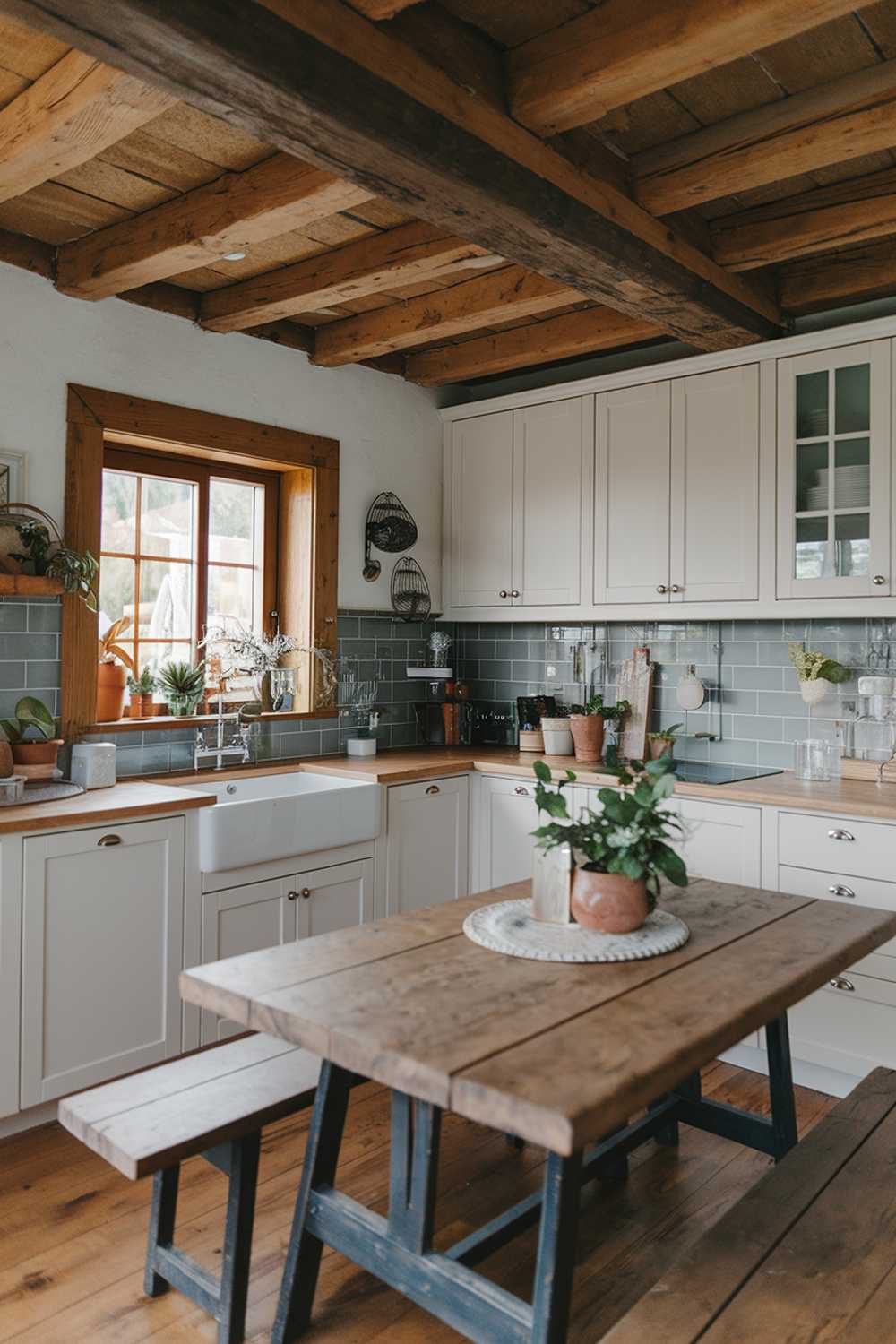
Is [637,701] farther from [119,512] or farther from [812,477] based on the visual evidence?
[119,512]

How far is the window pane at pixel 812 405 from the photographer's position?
3.58 meters

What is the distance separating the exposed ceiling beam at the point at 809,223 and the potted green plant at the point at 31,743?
262cm

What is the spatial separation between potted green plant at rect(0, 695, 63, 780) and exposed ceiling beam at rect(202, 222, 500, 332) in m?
1.60

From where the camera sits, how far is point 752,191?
120 inches

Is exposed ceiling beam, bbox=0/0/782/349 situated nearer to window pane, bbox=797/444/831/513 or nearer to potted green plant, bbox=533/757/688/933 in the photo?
window pane, bbox=797/444/831/513

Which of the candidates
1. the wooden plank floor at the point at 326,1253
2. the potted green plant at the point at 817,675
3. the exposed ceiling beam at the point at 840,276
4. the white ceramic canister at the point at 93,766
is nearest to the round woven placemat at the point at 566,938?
the wooden plank floor at the point at 326,1253

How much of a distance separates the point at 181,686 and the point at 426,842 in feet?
3.72

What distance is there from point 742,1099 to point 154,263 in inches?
125

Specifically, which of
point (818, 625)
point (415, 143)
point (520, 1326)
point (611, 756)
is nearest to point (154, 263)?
point (415, 143)

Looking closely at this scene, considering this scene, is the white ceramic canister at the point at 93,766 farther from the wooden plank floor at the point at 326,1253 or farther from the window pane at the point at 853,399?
the window pane at the point at 853,399

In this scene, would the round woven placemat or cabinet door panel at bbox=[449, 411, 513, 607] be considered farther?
cabinet door panel at bbox=[449, 411, 513, 607]

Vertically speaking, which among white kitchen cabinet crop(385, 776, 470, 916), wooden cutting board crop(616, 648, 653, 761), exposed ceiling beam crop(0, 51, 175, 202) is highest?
exposed ceiling beam crop(0, 51, 175, 202)

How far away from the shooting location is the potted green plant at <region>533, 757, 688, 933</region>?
199cm

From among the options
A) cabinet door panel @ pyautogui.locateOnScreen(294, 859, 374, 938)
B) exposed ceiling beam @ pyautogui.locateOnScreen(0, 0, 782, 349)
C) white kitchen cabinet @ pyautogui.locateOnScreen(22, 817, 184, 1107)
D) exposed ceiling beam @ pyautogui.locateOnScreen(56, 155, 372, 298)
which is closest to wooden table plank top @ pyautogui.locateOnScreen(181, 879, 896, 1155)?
white kitchen cabinet @ pyautogui.locateOnScreen(22, 817, 184, 1107)
